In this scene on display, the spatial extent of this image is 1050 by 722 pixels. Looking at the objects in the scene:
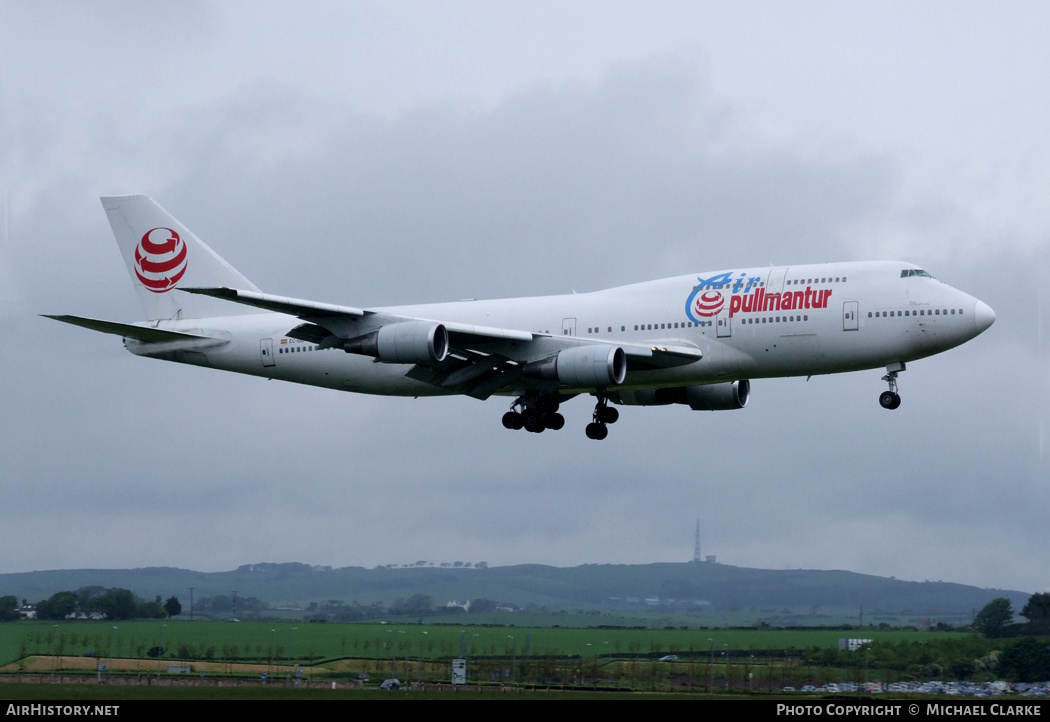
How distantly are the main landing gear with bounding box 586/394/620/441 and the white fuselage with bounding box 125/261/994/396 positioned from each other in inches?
101

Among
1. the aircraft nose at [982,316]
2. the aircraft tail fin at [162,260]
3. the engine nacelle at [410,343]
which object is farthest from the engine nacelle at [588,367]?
the aircraft tail fin at [162,260]

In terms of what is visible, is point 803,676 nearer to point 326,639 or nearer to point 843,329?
point 843,329

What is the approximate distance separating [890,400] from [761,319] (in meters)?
5.08

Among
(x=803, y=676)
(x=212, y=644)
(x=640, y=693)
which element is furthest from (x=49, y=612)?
(x=803, y=676)

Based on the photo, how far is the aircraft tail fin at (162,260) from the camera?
5653cm

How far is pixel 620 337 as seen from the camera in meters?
48.1

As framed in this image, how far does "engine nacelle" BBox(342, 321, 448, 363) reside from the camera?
1758 inches

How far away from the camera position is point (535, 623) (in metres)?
53.0

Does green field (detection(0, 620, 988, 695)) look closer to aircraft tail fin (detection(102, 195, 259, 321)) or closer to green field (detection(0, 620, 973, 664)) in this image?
green field (detection(0, 620, 973, 664))

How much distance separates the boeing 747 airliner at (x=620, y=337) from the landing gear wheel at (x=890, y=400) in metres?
0.03

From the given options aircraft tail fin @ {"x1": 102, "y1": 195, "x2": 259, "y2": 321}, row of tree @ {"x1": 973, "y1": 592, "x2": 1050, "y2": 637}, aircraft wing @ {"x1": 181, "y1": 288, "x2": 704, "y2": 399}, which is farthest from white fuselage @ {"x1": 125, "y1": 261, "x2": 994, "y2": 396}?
aircraft tail fin @ {"x1": 102, "y1": 195, "x2": 259, "y2": 321}

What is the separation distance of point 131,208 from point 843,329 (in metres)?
29.9
